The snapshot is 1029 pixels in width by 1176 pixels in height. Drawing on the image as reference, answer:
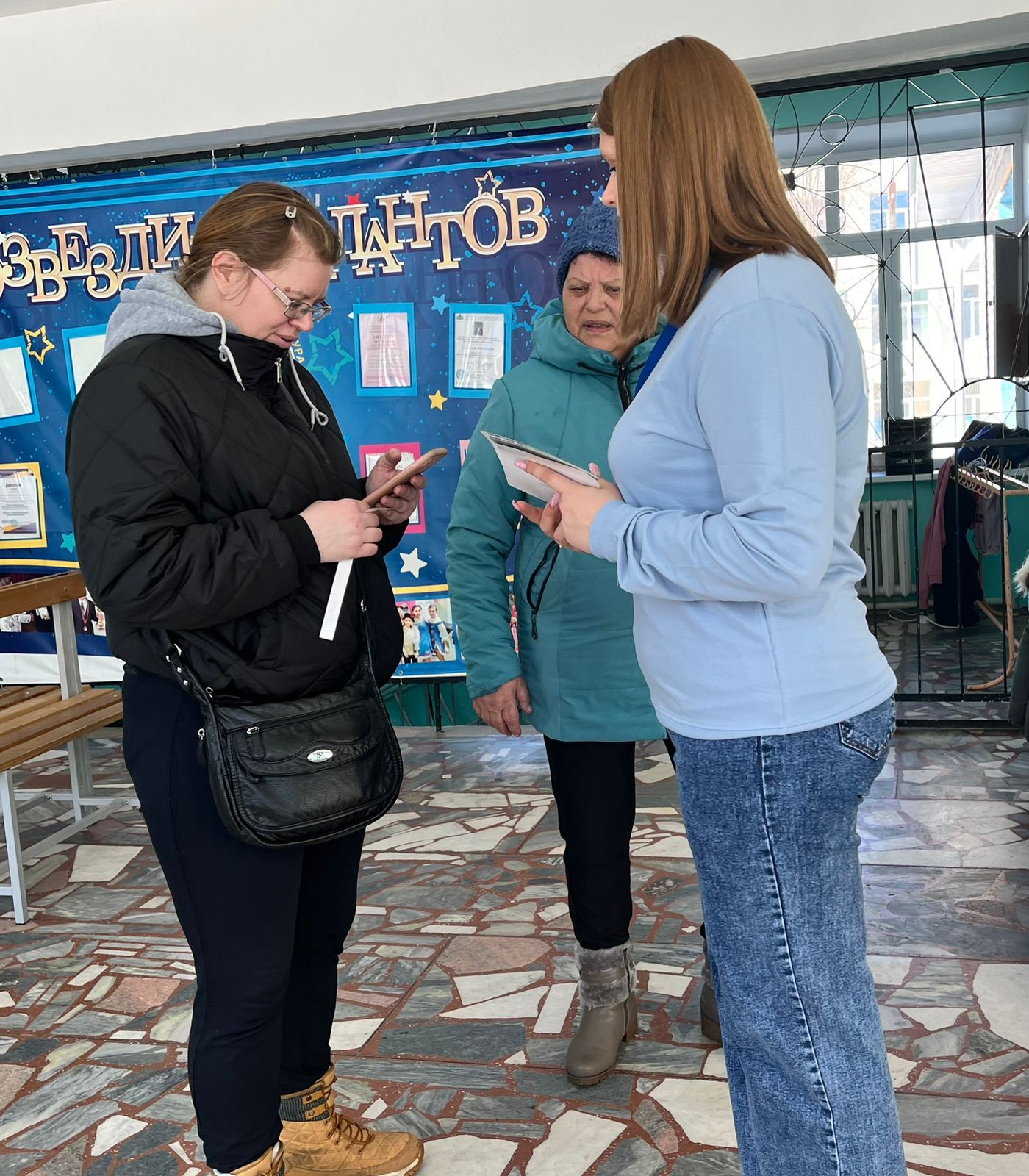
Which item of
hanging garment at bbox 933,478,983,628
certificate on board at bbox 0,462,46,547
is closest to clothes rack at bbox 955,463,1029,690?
hanging garment at bbox 933,478,983,628

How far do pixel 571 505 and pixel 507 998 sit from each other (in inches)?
64.5

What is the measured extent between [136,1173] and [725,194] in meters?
1.91

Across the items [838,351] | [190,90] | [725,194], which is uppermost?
[190,90]

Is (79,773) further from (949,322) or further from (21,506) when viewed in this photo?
(949,322)

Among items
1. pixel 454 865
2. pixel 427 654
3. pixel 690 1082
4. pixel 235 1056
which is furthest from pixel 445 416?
pixel 235 1056

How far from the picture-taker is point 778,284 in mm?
1163

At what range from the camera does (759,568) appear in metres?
1.16

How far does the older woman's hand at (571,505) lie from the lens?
4.43ft

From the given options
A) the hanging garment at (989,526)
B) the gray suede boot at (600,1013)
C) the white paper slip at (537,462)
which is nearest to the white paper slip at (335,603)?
the white paper slip at (537,462)

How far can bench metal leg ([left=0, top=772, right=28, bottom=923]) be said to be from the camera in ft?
10.9

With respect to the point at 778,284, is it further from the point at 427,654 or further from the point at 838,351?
the point at 427,654

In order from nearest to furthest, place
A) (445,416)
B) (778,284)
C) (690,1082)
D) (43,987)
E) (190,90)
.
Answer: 1. (778,284)
2. (690,1082)
3. (43,987)
4. (190,90)
5. (445,416)

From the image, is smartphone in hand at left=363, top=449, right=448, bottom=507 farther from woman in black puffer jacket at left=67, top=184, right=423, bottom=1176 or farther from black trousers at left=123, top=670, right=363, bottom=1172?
black trousers at left=123, top=670, right=363, bottom=1172

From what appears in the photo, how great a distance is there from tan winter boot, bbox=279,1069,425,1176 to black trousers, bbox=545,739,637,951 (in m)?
0.56
